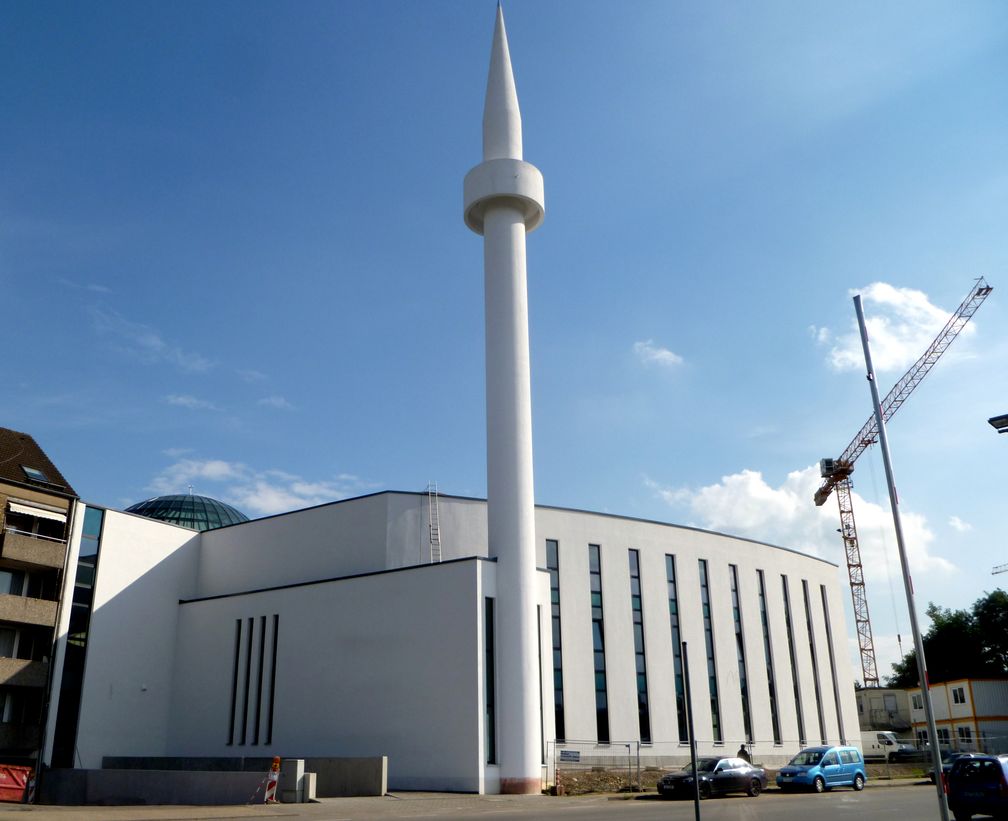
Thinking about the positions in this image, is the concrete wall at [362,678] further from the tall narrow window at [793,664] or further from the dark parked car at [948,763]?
the tall narrow window at [793,664]

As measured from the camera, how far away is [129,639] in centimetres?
4162

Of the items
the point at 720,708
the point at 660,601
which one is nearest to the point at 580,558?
the point at 660,601

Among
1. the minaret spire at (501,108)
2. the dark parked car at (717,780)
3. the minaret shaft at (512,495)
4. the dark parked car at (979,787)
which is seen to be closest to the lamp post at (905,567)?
Answer: the dark parked car at (979,787)

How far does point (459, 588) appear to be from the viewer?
33.9 metres

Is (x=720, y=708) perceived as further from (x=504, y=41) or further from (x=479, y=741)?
(x=504, y=41)

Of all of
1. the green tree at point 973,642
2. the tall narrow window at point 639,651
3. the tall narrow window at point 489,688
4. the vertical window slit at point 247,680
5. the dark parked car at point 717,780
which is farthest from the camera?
the green tree at point 973,642

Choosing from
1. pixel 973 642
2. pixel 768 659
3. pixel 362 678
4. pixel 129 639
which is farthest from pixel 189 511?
pixel 973 642

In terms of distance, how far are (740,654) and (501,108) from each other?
31.7 m

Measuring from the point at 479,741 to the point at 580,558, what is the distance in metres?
15.1

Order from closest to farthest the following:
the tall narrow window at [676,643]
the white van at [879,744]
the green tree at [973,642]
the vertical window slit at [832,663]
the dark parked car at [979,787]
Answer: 1. the dark parked car at [979,787]
2. the tall narrow window at [676,643]
3. the vertical window slit at [832,663]
4. the white van at [879,744]
5. the green tree at [973,642]

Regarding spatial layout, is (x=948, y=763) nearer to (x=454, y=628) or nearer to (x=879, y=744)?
(x=879, y=744)

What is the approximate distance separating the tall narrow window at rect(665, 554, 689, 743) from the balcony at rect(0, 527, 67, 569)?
2951 cm

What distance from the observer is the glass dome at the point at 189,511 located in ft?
182

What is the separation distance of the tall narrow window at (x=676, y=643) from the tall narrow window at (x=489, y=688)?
1654 cm
